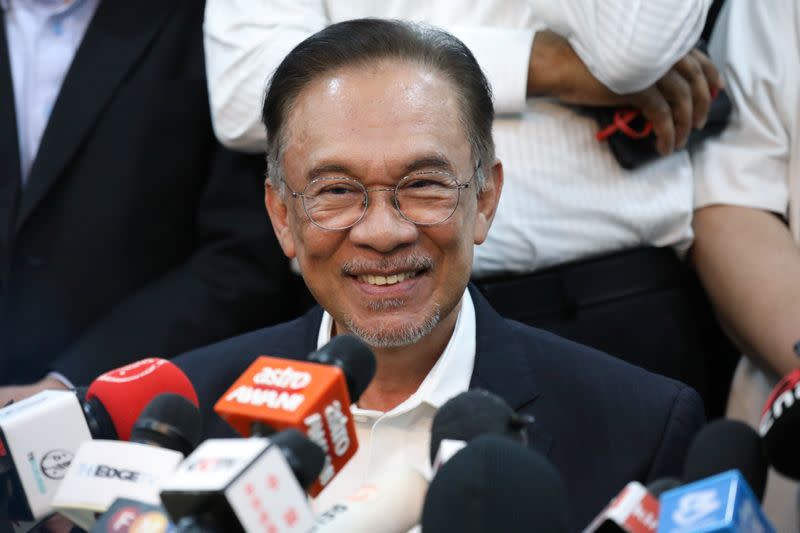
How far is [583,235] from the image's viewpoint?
2779 mm

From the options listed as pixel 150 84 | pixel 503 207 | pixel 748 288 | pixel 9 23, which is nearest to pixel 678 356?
pixel 748 288

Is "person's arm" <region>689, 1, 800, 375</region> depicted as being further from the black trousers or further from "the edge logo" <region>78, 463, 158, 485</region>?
"the edge logo" <region>78, 463, 158, 485</region>

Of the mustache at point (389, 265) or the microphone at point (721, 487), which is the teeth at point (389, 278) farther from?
the microphone at point (721, 487)

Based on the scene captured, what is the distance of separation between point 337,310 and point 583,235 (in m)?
0.70

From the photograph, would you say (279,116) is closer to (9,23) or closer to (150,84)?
(150,84)

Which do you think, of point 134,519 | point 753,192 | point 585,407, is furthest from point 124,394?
point 753,192

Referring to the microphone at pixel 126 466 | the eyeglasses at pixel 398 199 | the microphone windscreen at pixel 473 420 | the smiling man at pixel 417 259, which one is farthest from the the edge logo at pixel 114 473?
the eyeglasses at pixel 398 199

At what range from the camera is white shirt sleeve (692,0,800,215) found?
2.85 meters

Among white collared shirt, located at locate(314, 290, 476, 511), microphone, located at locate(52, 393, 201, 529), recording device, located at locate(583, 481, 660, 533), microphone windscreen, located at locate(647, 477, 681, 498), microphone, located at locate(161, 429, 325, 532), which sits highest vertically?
microphone, located at locate(161, 429, 325, 532)

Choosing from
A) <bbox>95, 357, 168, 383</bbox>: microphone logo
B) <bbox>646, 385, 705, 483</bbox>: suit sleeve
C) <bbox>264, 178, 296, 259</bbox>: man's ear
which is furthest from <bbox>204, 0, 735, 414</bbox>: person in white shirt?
<bbox>95, 357, 168, 383</bbox>: microphone logo

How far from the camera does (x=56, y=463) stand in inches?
62.1

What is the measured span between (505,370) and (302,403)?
1.10 metres

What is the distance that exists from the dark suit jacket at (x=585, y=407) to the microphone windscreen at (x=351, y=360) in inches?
32.8

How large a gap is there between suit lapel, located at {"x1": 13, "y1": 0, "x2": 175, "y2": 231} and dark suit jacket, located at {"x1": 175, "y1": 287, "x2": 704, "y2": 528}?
0.90 m
